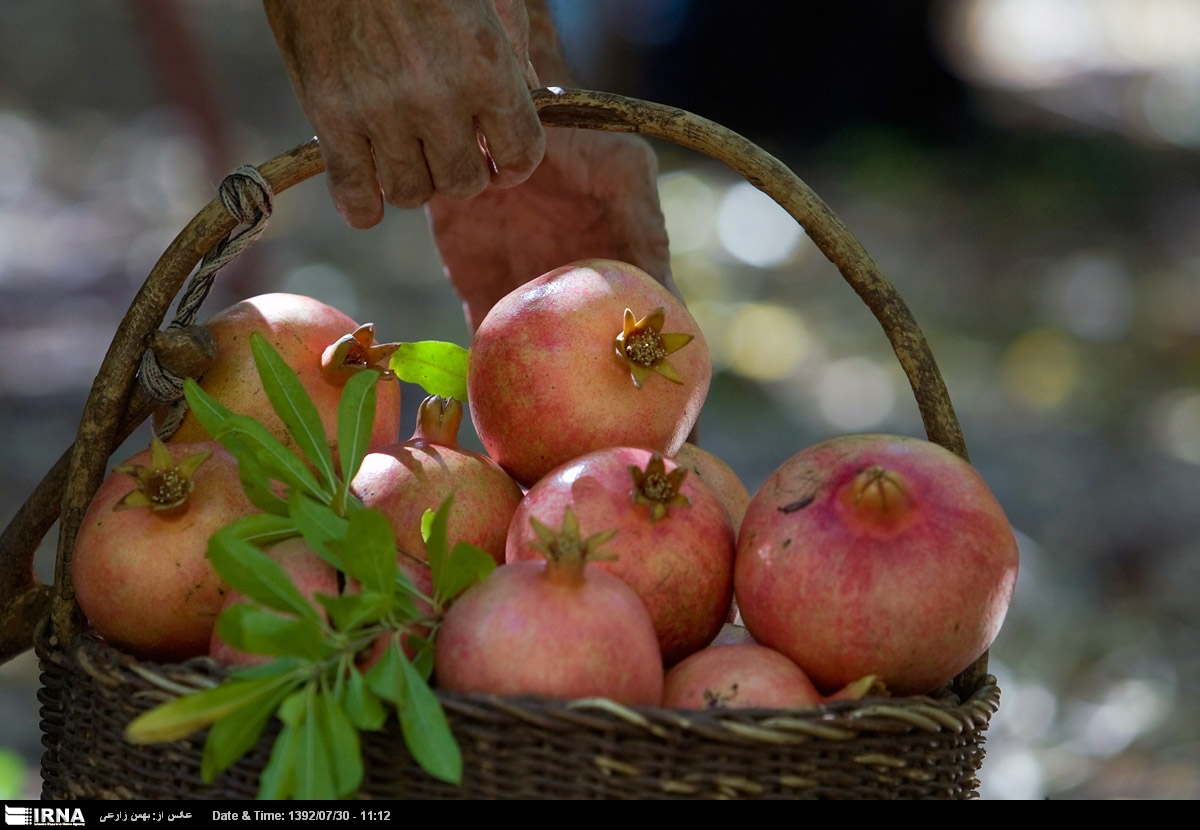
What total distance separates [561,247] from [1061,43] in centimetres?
645

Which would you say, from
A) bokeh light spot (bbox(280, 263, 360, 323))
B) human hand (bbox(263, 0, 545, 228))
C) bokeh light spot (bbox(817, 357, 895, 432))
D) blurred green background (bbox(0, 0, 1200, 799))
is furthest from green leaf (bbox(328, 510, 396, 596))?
bokeh light spot (bbox(280, 263, 360, 323))

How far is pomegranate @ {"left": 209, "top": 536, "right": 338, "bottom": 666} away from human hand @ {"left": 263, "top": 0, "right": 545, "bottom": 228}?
1.42 feet

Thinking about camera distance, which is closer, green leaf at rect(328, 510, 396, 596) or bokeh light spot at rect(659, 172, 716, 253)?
green leaf at rect(328, 510, 396, 596)

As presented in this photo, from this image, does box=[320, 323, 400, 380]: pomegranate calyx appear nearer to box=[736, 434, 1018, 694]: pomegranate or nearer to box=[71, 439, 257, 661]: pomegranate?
box=[71, 439, 257, 661]: pomegranate

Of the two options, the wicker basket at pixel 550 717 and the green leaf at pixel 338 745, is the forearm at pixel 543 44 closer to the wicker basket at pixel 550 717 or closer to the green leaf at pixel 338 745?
the wicker basket at pixel 550 717

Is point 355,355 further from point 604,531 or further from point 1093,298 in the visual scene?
point 1093,298

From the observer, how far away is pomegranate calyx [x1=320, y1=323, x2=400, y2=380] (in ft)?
4.73

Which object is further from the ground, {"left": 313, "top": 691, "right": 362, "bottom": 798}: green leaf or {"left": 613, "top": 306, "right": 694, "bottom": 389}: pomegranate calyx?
{"left": 613, "top": 306, "right": 694, "bottom": 389}: pomegranate calyx

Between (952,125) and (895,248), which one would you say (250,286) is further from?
(952,125)

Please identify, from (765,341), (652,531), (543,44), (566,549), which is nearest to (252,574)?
(566,549)

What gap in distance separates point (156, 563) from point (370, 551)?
1.08ft

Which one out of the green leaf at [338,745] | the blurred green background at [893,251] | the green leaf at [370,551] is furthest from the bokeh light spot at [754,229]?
the green leaf at [338,745]

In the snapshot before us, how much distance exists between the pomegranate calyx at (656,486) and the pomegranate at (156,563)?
0.46m

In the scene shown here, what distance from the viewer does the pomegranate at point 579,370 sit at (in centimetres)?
135
